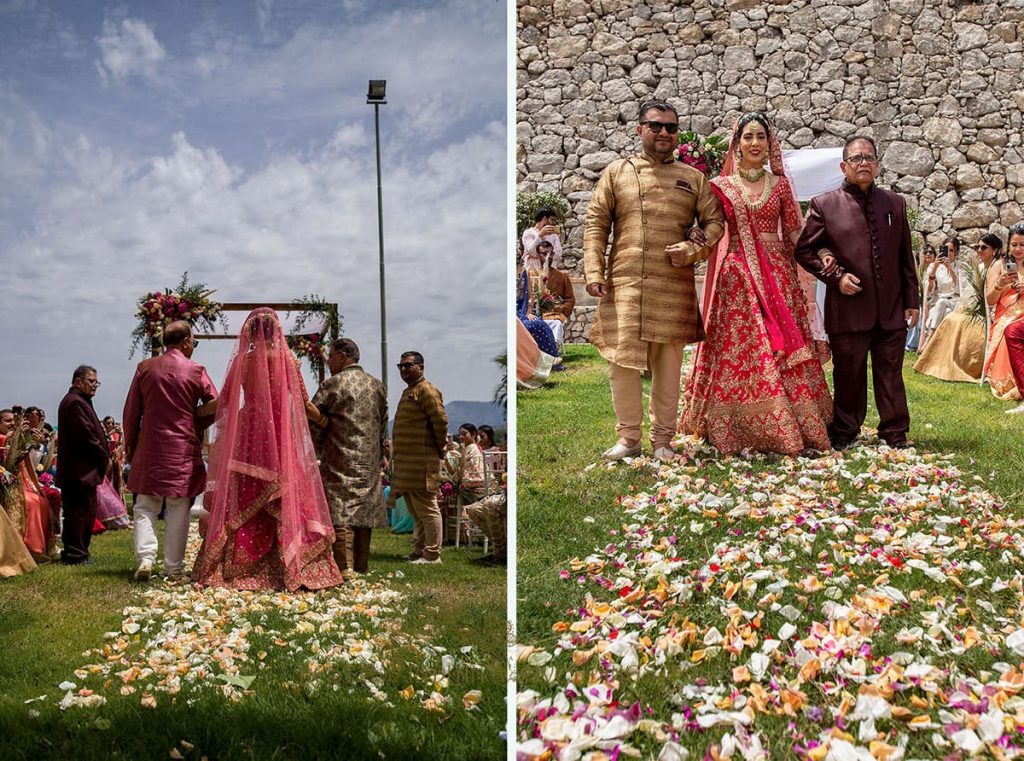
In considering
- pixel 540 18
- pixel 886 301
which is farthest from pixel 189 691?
pixel 540 18

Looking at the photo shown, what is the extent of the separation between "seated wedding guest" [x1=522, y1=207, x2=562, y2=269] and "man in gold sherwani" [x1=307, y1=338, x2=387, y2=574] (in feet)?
3.89

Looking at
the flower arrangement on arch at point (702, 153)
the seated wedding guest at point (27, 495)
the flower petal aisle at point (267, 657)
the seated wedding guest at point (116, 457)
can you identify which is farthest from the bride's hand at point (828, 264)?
the seated wedding guest at point (116, 457)

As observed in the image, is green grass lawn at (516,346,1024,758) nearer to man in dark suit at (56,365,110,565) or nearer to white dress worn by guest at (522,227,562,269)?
white dress worn by guest at (522,227,562,269)

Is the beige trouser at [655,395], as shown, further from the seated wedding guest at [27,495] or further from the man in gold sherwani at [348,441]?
the seated wedding guest at [27,495]

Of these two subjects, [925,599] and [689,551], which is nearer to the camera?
[925,599]

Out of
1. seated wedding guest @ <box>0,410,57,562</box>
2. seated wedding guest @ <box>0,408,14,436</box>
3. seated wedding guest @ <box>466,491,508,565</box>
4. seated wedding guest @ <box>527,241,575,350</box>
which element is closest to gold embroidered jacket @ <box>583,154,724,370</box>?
seated wedding guest @ <box>466,491,508,565</box>

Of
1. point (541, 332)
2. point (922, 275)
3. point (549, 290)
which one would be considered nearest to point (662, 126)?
point (541, 332)

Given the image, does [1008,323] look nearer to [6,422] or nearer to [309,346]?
[309,346]

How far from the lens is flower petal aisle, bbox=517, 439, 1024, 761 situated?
173 centimetres

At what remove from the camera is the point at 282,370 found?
12.7 ft

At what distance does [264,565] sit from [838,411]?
2.32m

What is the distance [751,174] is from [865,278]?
58 centimetres

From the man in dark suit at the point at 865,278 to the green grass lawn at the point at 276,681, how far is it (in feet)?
5.29

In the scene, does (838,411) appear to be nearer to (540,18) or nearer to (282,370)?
(282,370)
